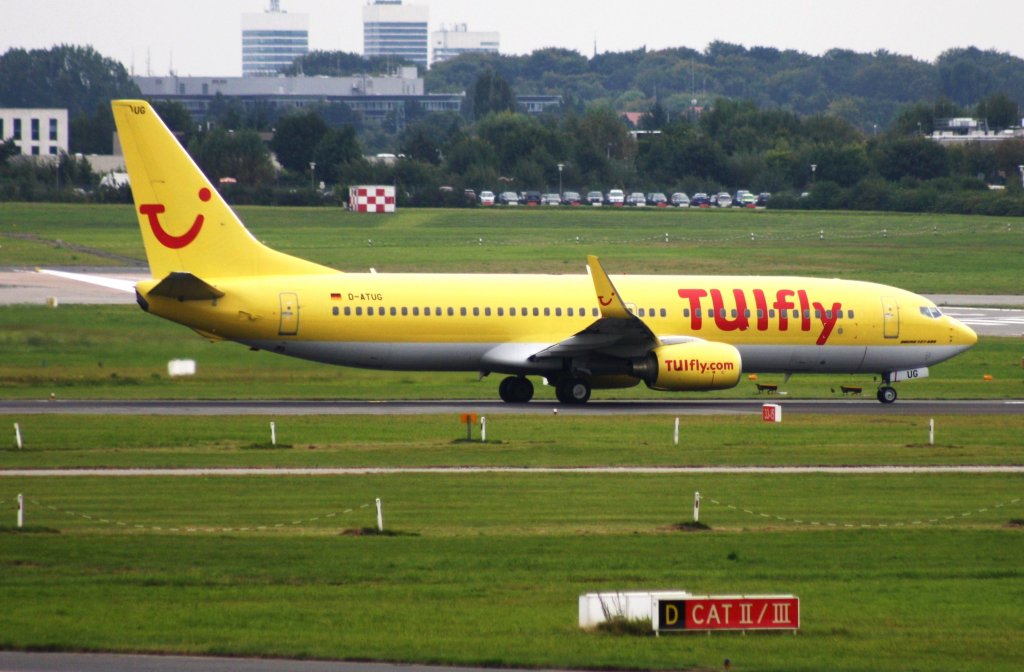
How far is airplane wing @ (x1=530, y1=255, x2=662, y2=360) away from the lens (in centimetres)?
4247

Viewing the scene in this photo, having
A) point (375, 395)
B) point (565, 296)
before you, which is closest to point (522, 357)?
point (565, 296)

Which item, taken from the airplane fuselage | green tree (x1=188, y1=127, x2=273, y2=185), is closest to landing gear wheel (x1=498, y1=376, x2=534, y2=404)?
the airplane fuselage

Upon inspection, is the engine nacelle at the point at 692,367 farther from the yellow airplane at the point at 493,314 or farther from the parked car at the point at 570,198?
the parked car at the point at 570,198

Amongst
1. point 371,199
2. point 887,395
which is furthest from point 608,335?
point 371,199

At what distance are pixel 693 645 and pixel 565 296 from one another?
2712 cm

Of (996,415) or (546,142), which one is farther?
(546,142)

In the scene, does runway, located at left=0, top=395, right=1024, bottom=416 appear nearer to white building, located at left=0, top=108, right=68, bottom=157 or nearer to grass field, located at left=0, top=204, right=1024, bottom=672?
grass field, located at left=0, top=204, right=1024, bottom=672

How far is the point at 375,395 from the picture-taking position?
47625 millimetres

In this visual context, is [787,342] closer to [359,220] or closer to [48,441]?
[48,441]

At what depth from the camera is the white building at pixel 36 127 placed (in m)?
150

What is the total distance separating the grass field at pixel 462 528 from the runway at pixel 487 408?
173 centimetres

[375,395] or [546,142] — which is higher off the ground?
[546,142]

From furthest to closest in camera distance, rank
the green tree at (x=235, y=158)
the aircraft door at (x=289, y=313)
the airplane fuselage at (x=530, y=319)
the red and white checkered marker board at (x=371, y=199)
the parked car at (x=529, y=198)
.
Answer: the parked car at (x=529, y=198) < the green tree at (x=235, y=158) < the red and white checkered marker board at (x=371, y=199) < the airplane fuselage at (x=530, y=319) < the aircraft door at (x=289, y=313)

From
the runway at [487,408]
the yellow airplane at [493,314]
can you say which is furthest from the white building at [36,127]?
the yellow airplane at [493,314]
